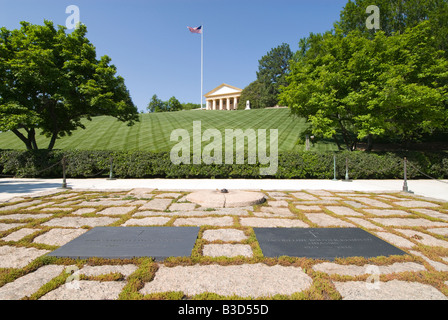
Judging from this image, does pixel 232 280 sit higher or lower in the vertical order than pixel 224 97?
lower

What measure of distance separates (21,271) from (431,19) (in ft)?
82.9

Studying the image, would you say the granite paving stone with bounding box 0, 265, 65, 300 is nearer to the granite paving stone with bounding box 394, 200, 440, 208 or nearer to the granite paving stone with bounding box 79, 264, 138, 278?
the granite paving stone with bounding box 79, 264, 138, 278

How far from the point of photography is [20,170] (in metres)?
12.3

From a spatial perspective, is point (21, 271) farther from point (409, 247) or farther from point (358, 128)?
point (358, 128)

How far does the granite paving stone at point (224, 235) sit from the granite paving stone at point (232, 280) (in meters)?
0.90

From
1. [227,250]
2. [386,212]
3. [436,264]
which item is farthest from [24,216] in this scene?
[386,212]

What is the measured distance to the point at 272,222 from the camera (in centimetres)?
454

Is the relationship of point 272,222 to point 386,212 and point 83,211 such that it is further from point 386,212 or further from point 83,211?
point 83,211

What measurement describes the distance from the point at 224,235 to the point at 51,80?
1399cm

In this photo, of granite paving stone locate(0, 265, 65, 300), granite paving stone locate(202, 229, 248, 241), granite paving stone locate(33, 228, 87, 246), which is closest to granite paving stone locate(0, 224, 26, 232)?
granite paving stone locate(33, 228, 87, 246)

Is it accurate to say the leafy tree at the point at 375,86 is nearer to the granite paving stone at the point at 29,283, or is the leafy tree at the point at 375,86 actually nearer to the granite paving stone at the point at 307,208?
the granite paving stone at the point at 307,208

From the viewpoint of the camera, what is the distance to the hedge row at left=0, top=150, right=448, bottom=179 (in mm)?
12164

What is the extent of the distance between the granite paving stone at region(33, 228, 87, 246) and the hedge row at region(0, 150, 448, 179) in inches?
324
